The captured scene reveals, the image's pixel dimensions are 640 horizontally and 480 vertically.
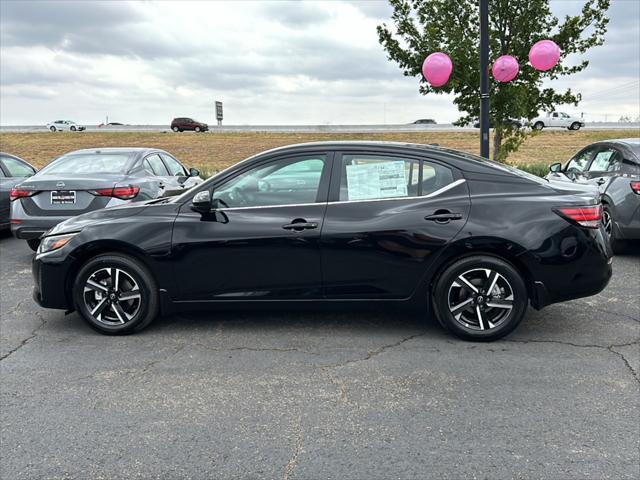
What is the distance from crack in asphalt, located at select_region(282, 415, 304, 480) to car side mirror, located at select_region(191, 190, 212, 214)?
6.44ft

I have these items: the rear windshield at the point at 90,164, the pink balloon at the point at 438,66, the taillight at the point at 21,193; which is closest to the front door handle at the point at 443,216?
the rear windshield at the point at 90,164

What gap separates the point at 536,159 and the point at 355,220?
20.0 meters

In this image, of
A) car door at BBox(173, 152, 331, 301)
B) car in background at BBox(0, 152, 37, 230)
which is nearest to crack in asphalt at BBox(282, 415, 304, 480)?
car door at BBox(173, 152, 331, 301)

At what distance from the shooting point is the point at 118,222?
15.6 ft

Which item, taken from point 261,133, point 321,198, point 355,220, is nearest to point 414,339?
point 355,220

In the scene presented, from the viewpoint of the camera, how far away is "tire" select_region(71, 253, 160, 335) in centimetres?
473

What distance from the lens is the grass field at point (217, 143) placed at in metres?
26.8

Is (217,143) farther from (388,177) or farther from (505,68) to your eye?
(388,177)

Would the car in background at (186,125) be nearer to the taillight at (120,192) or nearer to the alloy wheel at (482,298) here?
the taillight at (120,192)

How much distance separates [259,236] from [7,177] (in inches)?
280

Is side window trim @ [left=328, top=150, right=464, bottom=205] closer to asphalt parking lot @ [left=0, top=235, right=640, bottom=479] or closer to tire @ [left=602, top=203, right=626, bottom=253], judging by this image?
asphalt parking lot @ [left=0, top=235, right=640, bottom=479]

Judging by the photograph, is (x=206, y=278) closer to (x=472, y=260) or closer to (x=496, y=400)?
(x=472, y=260)

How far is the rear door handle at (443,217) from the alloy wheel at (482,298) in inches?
16.5

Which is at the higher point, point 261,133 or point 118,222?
point 261,133
